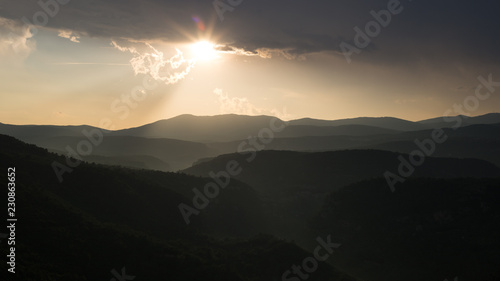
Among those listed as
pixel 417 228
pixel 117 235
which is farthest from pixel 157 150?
pixel 117 235

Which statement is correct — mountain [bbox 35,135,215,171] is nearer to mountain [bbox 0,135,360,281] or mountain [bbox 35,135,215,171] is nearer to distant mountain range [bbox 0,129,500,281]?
distant mountain range [bbox 0,129,500,281]

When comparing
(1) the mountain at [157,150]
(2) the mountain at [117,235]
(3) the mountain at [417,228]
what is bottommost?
(3) the mountain at [417,228]

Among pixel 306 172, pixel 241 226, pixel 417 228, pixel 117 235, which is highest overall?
pixel 306 172

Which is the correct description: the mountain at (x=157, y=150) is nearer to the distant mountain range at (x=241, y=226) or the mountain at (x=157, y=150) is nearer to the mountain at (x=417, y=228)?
the distant mountain range at (x=241, y=226)

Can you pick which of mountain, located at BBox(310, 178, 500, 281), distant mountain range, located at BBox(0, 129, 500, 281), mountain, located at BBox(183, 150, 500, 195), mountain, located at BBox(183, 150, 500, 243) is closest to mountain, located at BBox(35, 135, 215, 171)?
mountain, located at BBox(183, 150, 500, 195)

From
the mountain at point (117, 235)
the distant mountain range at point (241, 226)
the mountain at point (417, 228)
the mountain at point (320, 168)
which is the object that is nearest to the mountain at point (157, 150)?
the mountain at point (320, 168)

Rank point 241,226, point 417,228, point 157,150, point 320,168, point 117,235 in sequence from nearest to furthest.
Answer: point 117,235 → point 417,228 → point 241,226 → point 320,168 → point 157,150

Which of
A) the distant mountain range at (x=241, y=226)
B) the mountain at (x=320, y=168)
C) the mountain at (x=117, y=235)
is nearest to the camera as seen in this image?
the mountain at (x=117, y=235)

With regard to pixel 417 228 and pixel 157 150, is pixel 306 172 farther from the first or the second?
pixel 157 150

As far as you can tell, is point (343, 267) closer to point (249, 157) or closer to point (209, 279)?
point (209, 279)
